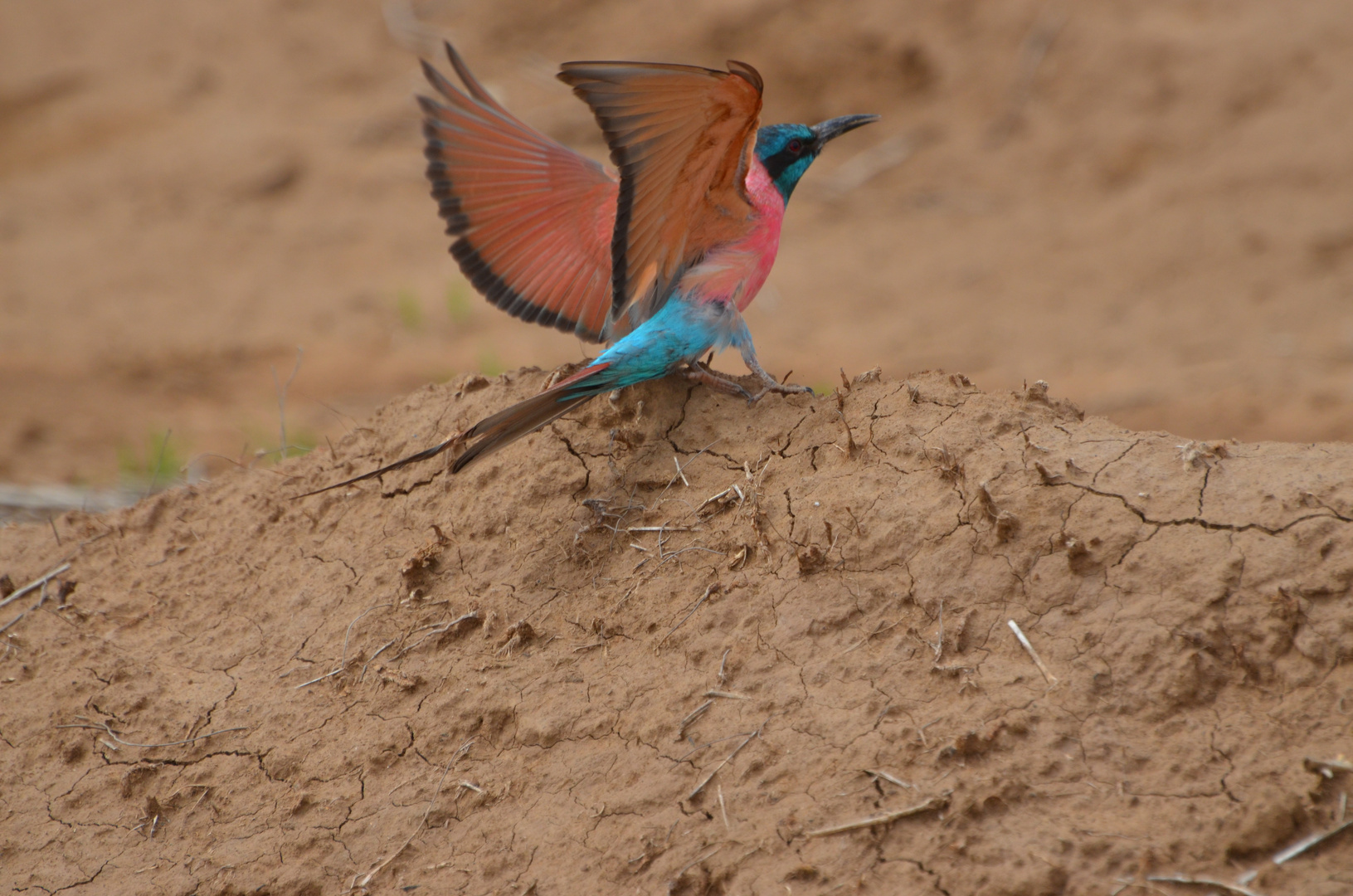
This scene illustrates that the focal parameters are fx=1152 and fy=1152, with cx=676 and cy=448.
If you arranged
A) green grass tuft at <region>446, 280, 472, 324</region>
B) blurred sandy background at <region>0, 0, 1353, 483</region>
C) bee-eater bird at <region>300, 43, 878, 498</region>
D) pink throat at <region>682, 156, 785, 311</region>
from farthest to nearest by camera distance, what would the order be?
green grass tuft at <region>446, 280, 472, 324</region> → blurred sandy background at <region>0, 0, 1353, 483</region> → pink throat at <region>682, 156, 785, 311</region> → bee-eater bird at <region>300, 43, 878, 498</region>

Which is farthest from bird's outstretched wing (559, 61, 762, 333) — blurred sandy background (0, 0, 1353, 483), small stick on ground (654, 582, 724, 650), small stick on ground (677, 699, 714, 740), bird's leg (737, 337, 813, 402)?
blurred sandy background (0, 0, 1353, 483)

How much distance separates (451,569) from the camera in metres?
2.62

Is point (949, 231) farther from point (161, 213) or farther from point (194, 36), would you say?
point (194, 36)

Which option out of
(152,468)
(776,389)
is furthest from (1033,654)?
(152,468)

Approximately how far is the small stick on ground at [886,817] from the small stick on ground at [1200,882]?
33 centimetres

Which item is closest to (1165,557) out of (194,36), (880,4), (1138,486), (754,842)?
(1138,486)

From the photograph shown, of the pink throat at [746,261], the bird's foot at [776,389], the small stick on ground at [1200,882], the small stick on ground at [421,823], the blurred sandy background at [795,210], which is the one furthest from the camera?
the blurred sandy background at [795,210]

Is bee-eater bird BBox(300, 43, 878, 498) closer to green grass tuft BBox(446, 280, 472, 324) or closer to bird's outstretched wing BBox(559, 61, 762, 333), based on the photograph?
bird's outstretched wing BBox(559, 61, 762, 333)

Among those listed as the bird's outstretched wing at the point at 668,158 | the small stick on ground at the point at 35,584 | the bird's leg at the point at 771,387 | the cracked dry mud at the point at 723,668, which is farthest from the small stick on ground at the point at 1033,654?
the small stick on ground at the point at 35,584

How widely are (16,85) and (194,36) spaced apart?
1.50m

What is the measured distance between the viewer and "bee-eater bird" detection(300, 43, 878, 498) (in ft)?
8.09

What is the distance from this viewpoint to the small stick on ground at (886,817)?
6.18 ft

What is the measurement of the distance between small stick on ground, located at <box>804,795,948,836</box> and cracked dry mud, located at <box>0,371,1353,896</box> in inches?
0.7

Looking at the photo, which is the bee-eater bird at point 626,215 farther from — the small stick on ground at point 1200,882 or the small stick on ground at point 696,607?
the small stick on ground at point 1200,882
